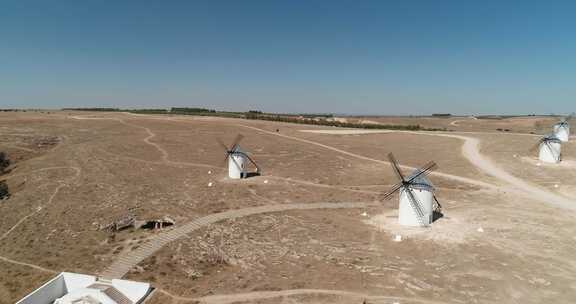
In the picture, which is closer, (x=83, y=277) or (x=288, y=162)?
(x=83, y=277)

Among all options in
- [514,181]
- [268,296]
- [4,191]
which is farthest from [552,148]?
[4,191]

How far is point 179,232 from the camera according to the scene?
36.6 meters

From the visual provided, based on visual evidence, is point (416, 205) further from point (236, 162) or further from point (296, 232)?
point (236, 162)

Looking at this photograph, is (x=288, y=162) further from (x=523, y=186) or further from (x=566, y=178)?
(x=566, y=178)

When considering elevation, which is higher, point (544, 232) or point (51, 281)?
point (544, 232)

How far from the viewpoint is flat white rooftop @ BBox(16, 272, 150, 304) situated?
→ 1023 inches

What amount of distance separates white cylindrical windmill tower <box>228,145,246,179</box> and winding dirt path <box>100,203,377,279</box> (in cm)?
1322

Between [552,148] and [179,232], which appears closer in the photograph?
[179,232]

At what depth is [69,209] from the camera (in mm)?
44156

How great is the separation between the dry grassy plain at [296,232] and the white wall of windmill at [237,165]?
6.62 feet

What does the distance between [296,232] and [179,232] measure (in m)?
11.0

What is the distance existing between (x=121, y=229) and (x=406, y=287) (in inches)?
1070

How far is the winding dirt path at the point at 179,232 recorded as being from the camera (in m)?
30.9

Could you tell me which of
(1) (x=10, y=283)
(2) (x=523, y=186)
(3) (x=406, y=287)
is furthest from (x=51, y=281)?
(2) (x=523, y=186)
